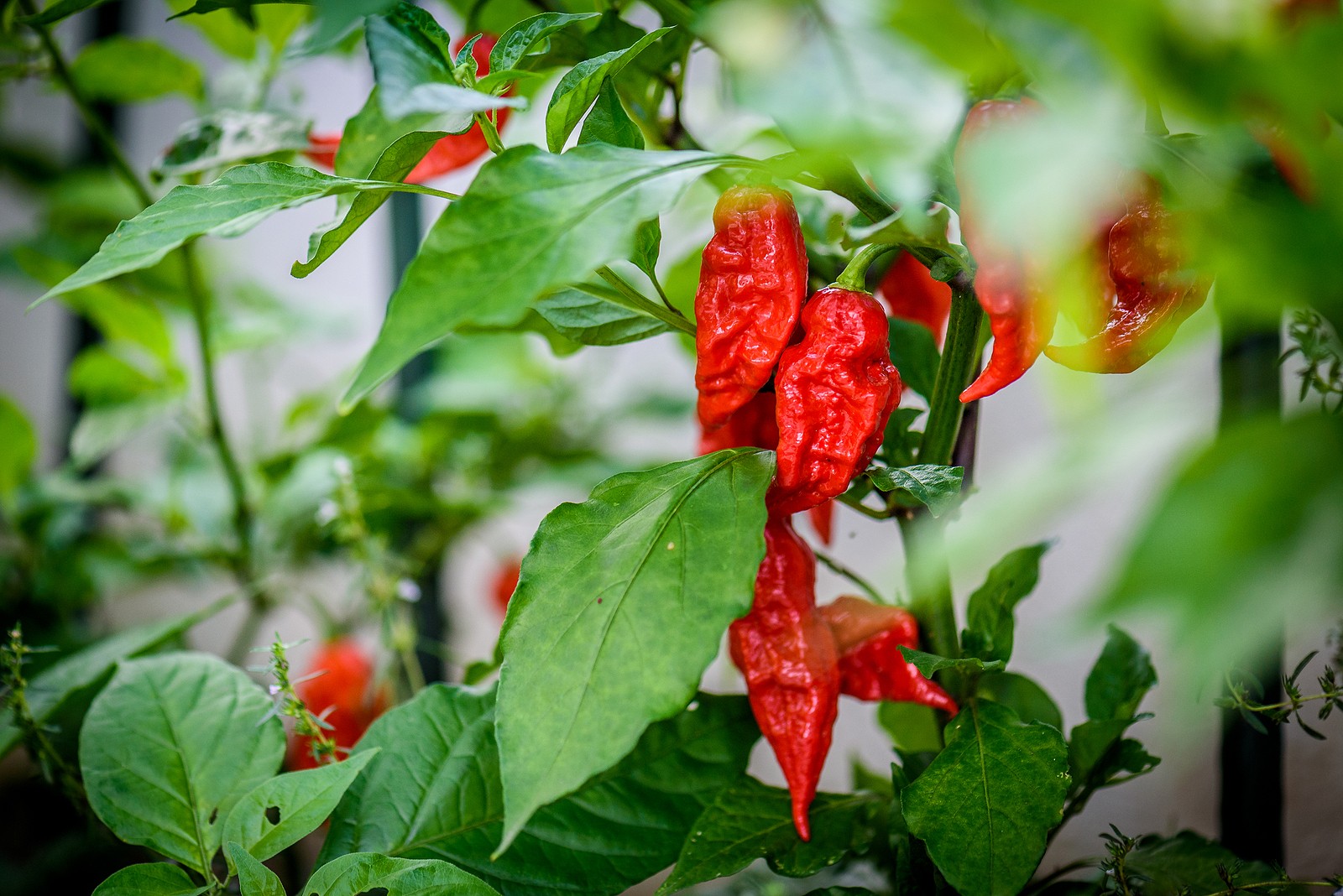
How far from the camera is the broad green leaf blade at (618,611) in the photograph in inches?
12.0

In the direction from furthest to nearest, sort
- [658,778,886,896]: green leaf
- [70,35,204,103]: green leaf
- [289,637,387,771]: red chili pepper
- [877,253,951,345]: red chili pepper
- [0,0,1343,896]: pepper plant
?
[289,637,387,771]: red chili pepper
[70,35,204,103]: green leaf
[877,253,951,345]: red chili pepper
[658,778,886,896]: green leaf
[0,0,1343,896]: pepper plant

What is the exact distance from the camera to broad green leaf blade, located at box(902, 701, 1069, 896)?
38 cm

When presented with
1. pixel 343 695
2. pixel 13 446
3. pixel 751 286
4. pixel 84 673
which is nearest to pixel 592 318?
pixel 751 286

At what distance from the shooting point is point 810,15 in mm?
250

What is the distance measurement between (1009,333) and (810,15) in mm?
145

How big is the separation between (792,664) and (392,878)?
0.65 ft

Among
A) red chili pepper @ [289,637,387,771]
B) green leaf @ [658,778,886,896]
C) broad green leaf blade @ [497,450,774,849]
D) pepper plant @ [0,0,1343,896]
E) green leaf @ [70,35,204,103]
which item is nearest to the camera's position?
pepper plant @ [0,0,1343,896]

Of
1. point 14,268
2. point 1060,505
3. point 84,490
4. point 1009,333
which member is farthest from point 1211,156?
point 14,268

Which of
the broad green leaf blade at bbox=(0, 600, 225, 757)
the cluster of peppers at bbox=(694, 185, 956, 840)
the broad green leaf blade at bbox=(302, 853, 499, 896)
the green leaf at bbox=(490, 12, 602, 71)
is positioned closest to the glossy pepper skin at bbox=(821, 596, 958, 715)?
the cluster of peppers at bbox=(694, 185, 956, 840)

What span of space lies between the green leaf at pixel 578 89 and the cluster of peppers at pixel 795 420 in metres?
0.07

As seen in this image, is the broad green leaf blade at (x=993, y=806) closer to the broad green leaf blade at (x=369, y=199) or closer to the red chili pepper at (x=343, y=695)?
the broad green leaf blade at (x=369, y=199)

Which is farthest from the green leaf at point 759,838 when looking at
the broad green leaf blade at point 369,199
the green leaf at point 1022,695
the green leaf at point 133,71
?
the green leaf at point 133,71

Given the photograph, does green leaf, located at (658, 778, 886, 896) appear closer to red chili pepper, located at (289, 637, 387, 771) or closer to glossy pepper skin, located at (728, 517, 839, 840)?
glossy pepper skin, located at (728, 517, 839, 840)

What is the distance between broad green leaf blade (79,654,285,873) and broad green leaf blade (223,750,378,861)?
0.05 meters
